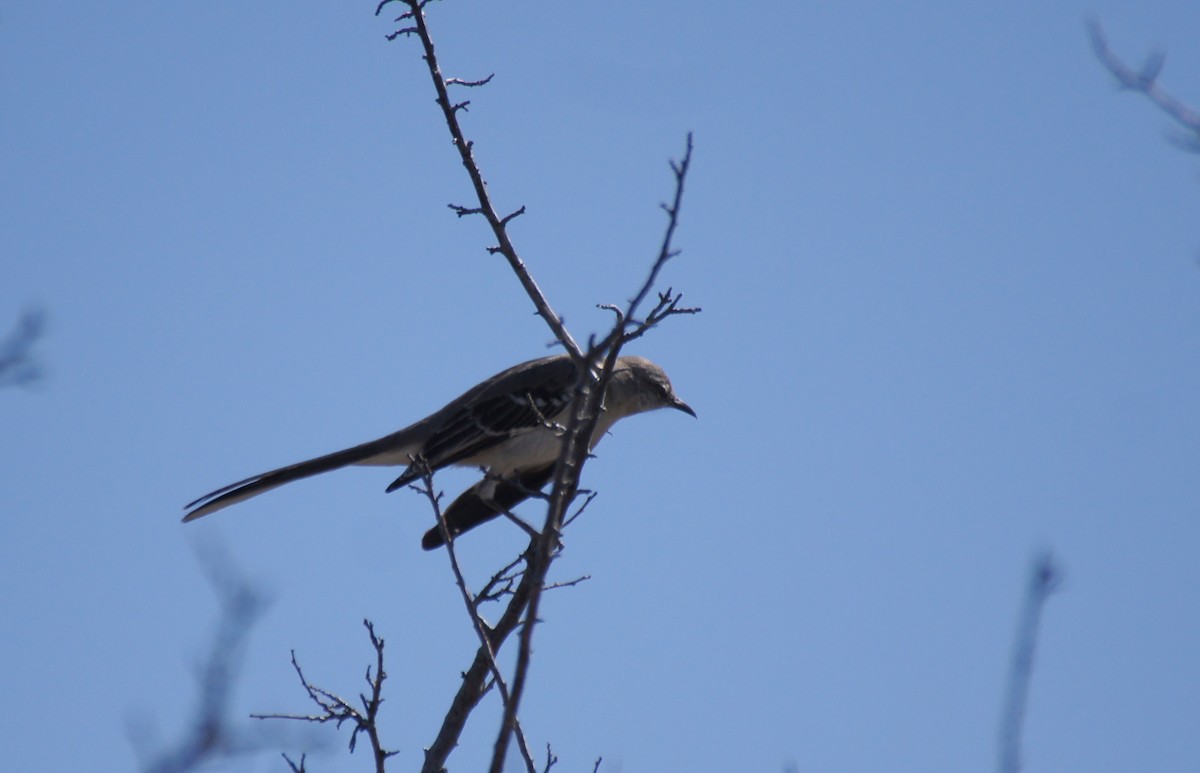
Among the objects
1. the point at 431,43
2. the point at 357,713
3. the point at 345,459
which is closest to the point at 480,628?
the point at 357,713

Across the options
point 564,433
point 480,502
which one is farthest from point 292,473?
point 564,433

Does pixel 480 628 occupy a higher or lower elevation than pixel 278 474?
lower

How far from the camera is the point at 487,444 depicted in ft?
24.3

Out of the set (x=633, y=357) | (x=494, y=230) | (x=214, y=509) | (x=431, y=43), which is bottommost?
(x=214, y=509)

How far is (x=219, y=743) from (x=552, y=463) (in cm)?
428

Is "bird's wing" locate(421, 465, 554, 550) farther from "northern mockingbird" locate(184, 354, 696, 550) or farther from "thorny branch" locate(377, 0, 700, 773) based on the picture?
"thorny branch" locate(377, 0, 700, 773)

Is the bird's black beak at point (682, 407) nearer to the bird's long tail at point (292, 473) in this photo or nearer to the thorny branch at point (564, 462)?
the bird's long tail at point (292, 473)

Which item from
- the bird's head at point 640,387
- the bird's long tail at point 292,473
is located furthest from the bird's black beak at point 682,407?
the bird's long tail at point 292,473

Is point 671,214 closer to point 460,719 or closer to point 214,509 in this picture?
point 460,719

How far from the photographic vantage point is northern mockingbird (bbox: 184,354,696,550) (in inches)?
280

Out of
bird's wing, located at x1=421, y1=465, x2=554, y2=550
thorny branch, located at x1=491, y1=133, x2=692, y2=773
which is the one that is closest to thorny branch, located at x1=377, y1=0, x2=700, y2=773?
thorny branch, located at x1=491, y1=133, x2=692, y2=773

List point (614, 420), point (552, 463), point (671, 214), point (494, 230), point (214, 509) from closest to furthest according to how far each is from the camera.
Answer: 1. point (671, 214)
2. point (494, 230)
3. point (214, 509)
4. point (552, 463)
5. point (614, 420)

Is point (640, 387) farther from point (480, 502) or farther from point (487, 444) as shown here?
point (480, 502)

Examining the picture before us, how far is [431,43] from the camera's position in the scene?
4.26 meters
